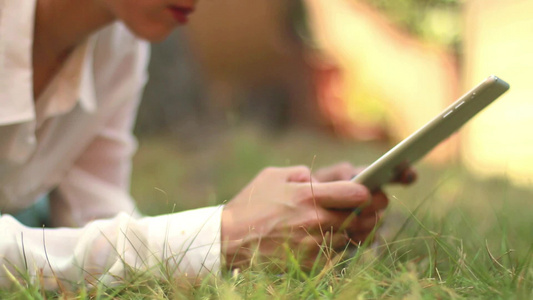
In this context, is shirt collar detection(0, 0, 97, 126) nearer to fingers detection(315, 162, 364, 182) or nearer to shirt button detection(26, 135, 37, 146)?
shirt button detection(26, 135, 37, 146)

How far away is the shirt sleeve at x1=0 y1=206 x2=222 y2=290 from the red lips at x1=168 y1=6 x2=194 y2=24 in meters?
0.48

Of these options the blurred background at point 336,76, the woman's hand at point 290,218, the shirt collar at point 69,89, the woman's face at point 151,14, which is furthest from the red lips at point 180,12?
the blurred background at point 336,76

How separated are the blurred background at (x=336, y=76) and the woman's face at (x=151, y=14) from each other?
2.27m

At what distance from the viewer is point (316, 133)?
5.16 m

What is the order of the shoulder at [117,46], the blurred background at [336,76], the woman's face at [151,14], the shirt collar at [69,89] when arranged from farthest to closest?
the blurred background at [336,76]
the shoulder at [117,46]
the shirt collar at [69,89]
the woman's face at [151,14]

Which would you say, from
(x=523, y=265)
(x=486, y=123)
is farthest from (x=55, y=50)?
(x=486, y=123)

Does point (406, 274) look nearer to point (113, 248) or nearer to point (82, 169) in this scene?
point (113, 248)

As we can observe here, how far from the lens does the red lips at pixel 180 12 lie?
45.2 inches

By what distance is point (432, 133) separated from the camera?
80 cm

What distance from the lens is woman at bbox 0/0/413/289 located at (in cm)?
80

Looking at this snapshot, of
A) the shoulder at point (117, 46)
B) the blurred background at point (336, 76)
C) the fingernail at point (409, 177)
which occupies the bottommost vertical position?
the blurred background at point (336, 76)

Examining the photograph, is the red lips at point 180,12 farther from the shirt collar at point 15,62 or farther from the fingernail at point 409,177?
the fingernail at point 409,177

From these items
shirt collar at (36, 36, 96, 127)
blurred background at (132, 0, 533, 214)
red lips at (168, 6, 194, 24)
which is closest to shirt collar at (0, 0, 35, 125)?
shirt collar at (36, 36, 96, 127)

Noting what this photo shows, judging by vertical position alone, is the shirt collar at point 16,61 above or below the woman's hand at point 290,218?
above
